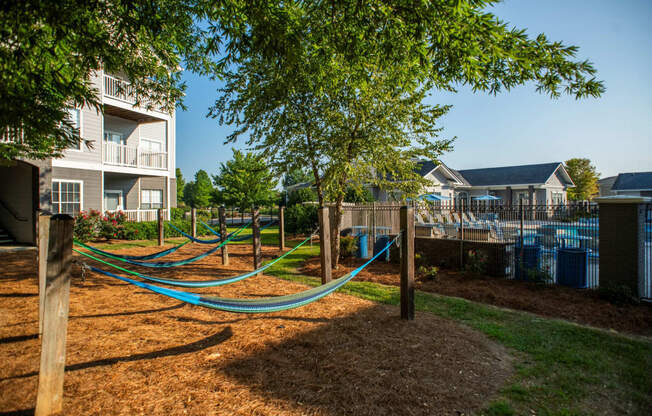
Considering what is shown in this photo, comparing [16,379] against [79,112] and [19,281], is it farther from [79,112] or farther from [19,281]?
[79,112]

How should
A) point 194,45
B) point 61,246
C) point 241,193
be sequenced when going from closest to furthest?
point 61,246, point 194,45, point 241,193

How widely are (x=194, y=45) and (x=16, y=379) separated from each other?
7.62m

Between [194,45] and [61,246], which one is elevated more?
[194,45]

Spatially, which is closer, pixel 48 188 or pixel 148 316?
pixel 148 316

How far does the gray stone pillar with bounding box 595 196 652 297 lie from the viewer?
603 cm

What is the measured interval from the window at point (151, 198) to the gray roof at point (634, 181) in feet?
152

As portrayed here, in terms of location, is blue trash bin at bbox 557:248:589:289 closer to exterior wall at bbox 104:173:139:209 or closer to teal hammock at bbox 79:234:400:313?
teal hammock at bbox 79:234:400:313

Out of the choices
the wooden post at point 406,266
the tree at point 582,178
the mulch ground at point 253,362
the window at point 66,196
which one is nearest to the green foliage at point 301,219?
the window at point 66,196

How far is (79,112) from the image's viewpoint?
15.4 m

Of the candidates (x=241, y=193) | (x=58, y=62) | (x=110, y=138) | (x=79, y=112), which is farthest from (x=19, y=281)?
(x=241, y=193)

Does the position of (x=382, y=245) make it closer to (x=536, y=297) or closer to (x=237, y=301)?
(x=536, y=297)

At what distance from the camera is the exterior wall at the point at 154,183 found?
790 inches

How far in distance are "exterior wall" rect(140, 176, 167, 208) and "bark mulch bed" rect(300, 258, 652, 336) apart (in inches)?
598

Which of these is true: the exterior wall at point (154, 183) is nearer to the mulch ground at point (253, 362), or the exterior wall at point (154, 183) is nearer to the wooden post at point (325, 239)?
the mulch ground at point (253, 362)
